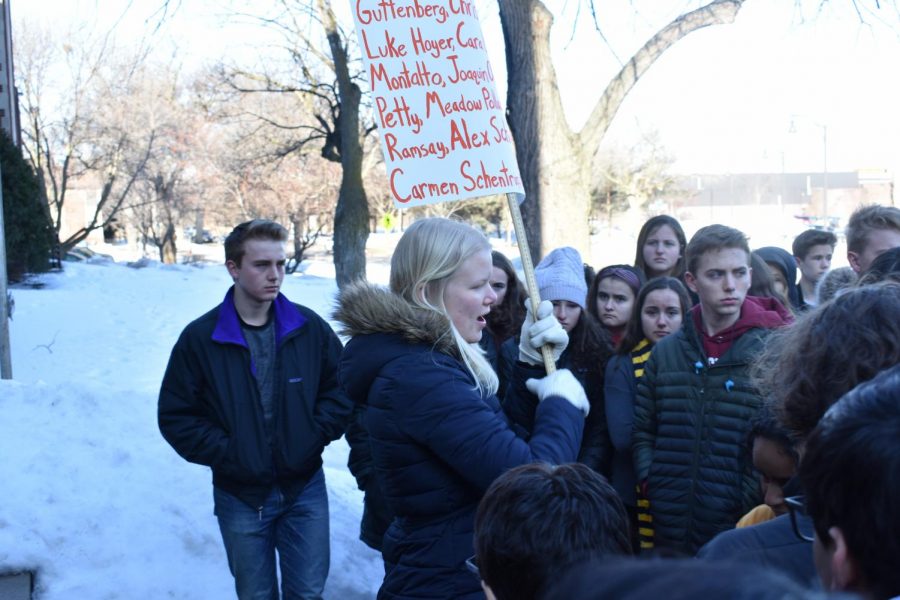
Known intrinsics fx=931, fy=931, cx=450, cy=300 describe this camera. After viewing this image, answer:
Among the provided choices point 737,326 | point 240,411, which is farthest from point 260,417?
point 737,326

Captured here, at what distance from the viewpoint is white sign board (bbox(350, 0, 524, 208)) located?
3777mm

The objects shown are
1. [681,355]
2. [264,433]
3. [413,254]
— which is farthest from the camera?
[264,433]

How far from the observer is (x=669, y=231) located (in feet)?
18.7

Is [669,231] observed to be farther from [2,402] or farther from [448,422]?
[2,402]

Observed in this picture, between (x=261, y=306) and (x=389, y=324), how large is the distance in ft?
5.32

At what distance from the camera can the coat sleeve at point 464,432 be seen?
8.21ft

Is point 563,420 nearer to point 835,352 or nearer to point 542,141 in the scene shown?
point 835,352

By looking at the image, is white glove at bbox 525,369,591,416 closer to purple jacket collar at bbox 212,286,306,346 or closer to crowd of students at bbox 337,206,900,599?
crowd of students at bbox 337,206,900,599

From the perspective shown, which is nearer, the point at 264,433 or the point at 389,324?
the point at 389,324

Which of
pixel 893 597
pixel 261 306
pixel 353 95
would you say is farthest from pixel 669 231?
pixel 353 95

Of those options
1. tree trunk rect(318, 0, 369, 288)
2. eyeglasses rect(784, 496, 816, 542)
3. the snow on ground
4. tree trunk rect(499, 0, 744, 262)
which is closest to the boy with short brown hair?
the snow on ground

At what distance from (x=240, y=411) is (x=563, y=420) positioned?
171cm

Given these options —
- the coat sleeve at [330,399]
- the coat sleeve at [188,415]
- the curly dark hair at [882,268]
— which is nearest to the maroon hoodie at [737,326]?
the curly dark hair at [882,268]

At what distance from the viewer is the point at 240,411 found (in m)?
3.96
